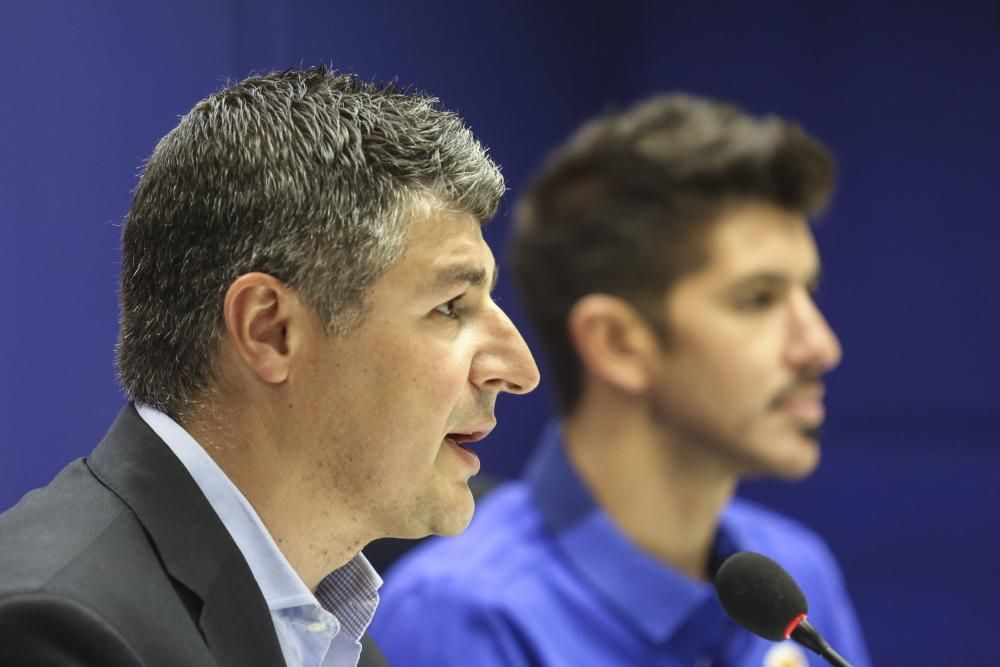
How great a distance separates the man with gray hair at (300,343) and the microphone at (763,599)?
25 cm

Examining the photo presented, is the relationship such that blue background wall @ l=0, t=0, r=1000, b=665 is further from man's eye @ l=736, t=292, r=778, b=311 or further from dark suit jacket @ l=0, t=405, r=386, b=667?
dark suit jacket @ l=0, t=405, r=386, b=667

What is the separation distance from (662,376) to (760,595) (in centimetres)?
86

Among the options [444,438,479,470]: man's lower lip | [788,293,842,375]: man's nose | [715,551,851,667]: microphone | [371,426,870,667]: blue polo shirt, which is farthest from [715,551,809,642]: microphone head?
[788,293,842,375]: man's nose

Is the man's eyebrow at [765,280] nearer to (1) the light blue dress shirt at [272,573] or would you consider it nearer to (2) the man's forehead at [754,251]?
(2) the man's forehead at [754,251]

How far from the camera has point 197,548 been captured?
3.62ft

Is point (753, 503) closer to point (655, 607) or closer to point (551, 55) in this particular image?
point (551, 55)

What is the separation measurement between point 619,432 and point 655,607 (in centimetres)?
31

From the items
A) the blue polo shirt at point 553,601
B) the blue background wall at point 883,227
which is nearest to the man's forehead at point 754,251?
the blue polo shirt at point 553,601

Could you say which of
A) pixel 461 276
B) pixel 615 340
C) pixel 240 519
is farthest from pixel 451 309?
pixel 615 340

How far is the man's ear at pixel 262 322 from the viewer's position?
1.17 meters

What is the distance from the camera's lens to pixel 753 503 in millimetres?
3346

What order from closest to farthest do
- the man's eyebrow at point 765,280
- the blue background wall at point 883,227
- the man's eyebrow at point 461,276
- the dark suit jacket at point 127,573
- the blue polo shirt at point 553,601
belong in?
the dark suit jacket at point 127,573 < the man's eyebrow at point 461,276 < the blue polo shirt at point 553,601 < the man's eyebrow at point 765,280 < the blue background wall at point 883,227

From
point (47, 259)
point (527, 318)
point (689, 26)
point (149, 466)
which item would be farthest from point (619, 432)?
point (689, 26)

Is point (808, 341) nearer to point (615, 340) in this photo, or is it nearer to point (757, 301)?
point (757, 301)
